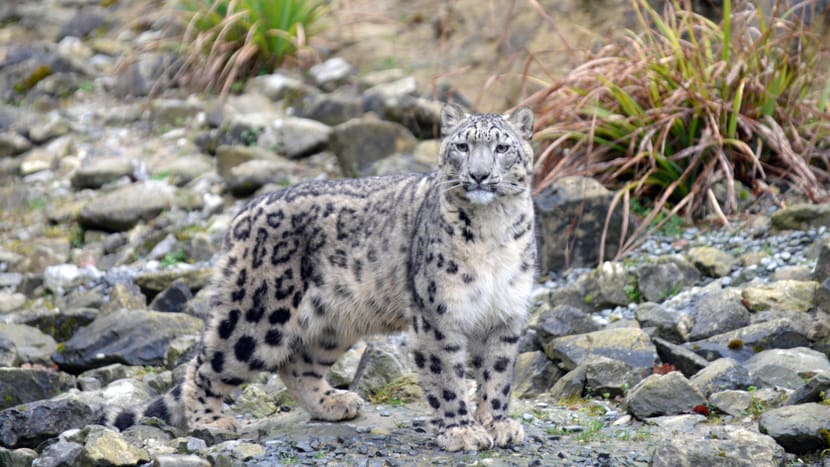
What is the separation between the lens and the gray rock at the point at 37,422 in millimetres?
6707

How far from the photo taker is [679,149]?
36.4 ft

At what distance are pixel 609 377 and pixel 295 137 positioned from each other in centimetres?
694

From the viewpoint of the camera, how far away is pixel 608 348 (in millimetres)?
7992

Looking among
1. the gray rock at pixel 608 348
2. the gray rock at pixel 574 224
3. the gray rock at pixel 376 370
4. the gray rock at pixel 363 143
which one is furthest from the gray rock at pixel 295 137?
the gray rock at pixel 608 348

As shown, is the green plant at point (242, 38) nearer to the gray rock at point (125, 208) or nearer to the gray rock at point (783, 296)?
the gray rock at point (125, 208)

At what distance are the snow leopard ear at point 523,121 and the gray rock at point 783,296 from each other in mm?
2978

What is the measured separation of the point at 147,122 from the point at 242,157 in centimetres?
285

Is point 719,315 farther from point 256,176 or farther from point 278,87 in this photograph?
point 278,87

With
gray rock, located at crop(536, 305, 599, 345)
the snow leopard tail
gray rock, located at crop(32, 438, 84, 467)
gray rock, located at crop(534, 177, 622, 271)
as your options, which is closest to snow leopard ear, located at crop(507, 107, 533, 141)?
gray rock, located at crop(536, 305, 599, 345)

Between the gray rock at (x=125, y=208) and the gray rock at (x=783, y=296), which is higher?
the gray rock at (x=783, y=296)

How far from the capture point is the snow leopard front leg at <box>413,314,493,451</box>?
20.3 ft

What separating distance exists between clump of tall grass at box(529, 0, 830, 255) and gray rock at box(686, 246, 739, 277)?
0.61 m

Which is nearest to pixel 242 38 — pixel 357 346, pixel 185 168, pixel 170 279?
pixel 185 168

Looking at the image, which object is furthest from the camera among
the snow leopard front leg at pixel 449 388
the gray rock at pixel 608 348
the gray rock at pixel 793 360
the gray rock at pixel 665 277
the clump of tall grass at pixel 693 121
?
the clump of tall grass at pixel 693 121
